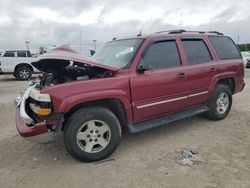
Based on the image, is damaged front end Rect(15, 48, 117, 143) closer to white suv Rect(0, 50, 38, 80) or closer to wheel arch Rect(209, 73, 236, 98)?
wheel arch Rect(209, 73, 236, 98)

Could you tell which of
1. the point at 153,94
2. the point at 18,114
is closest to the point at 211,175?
the point at 153,94

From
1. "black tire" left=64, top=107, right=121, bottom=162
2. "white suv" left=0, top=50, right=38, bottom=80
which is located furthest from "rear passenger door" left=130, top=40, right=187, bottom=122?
"white suv" left=0, top=50, right=38, bottom=80

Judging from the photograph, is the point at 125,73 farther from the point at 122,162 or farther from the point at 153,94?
the point at 122,162

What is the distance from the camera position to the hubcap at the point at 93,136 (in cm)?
381

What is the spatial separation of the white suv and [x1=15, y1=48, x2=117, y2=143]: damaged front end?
34.5ft

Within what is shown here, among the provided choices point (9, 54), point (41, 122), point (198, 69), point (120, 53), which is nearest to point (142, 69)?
point (120, 53)

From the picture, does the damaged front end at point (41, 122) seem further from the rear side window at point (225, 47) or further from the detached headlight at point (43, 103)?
the rear side window at point (225, 47)

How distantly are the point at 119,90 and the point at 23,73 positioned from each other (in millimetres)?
11742

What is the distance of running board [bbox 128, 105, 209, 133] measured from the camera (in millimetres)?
4246

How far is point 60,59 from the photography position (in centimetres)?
378

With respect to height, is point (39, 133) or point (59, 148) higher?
point (39, 133)

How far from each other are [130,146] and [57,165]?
1.21 m

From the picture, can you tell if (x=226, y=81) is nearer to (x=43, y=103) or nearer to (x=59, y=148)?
(x=59, y=148)

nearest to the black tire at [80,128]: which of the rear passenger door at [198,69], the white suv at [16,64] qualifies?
the rear passenger door at [198,69]
